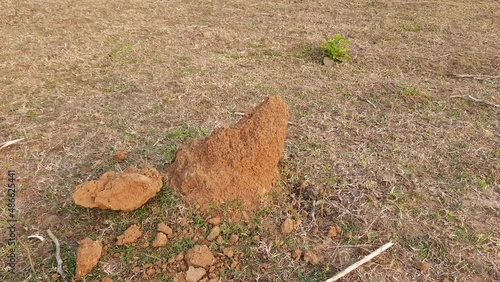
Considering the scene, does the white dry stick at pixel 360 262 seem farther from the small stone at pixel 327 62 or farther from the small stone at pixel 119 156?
the small stone at pixel 327 62

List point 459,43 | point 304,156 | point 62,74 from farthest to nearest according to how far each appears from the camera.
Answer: point 459,43
point 62,74
point 304,156

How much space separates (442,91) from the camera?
4.26 metres

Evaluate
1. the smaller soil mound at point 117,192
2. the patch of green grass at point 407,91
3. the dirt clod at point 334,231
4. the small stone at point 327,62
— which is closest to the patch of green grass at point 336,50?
the small stone at point 327,62

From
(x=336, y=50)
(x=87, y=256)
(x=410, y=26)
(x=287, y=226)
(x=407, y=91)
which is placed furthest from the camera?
(x=410, y=26)

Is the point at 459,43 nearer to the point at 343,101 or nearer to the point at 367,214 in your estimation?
the point at 343,101

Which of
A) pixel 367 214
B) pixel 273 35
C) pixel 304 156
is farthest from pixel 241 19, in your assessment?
pixel 367 214

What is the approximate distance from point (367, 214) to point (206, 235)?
1.08 metres

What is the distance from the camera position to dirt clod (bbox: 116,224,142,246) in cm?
231

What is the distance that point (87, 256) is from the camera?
216cm

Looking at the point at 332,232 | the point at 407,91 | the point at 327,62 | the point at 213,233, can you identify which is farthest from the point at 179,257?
the point at 327,62

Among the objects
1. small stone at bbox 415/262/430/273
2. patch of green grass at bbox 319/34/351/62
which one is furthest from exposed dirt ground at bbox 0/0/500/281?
patch of green grass at bbox 319/34/351/62

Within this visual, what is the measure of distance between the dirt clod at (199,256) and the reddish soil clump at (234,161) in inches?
13.3

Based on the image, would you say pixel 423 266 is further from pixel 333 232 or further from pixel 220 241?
pixel 220 241

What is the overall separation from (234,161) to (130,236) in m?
0.79
